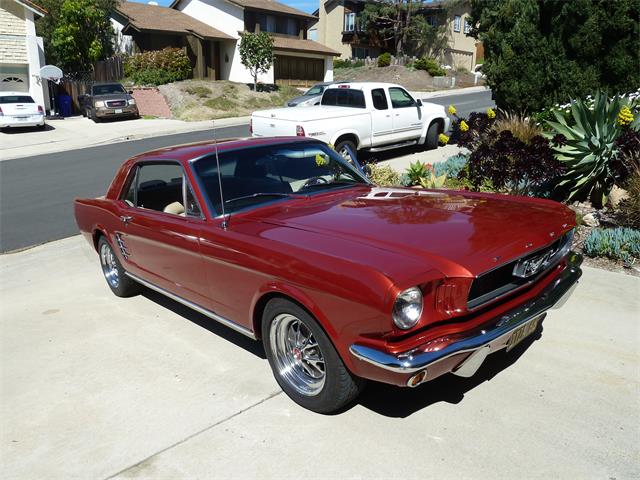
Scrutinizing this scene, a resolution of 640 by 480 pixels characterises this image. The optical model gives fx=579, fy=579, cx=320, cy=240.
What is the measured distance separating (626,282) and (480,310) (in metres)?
3.01

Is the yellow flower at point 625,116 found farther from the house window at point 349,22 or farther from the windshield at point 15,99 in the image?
the house window at point 349,22

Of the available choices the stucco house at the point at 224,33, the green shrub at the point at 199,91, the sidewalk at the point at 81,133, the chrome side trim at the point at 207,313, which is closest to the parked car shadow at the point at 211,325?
the chrome side trim at the point at 207,313

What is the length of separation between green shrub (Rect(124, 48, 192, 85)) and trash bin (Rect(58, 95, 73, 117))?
5081 millimetres

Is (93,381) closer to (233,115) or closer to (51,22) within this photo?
(233,115)

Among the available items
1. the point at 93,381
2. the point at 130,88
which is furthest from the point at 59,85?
the point at 93,381

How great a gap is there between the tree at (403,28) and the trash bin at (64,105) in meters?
27.2

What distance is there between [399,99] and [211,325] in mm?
8962

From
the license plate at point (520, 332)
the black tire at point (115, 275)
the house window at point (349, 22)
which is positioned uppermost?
the house window at point (349, 22)

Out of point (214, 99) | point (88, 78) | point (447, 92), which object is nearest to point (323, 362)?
point (214, 99)

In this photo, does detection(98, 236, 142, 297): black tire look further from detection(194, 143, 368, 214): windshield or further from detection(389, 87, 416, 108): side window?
detection(389, 87, 416, 108): side window

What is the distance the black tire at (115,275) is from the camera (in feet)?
18.9

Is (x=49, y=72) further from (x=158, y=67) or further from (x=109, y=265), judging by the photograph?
(x=109, y=265)

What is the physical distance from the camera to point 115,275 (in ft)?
19.7

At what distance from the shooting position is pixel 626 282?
5.52 meters
